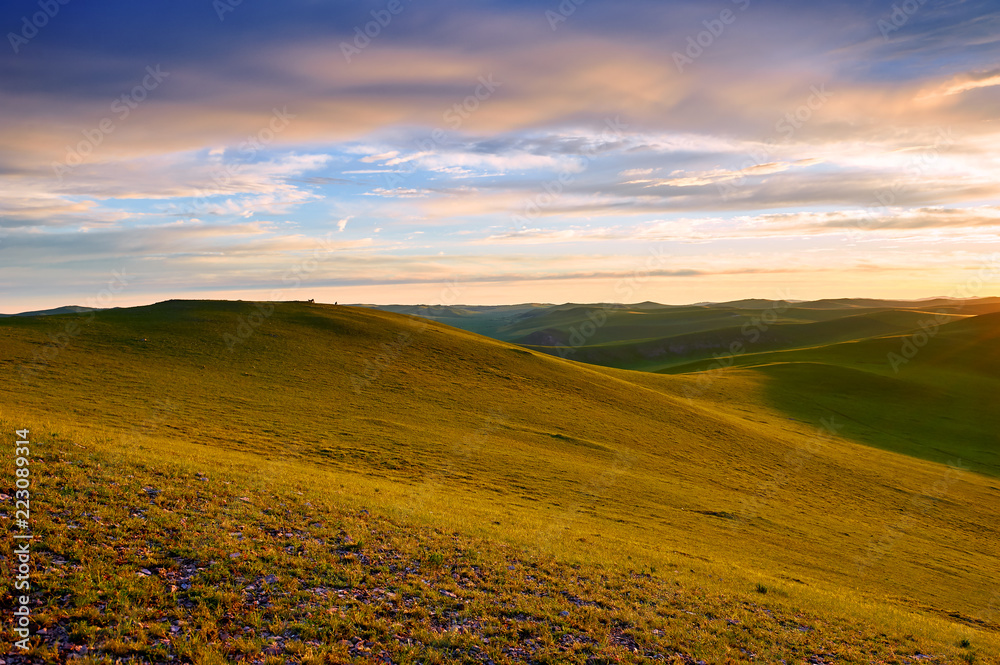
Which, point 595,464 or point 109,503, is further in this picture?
point 595,464

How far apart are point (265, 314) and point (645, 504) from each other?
66025 millimetres

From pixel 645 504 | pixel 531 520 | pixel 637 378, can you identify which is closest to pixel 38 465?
pixel 531 520

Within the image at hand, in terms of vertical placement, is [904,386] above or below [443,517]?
above

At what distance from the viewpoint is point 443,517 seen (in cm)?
2356

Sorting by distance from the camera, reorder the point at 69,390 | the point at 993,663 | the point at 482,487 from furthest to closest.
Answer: the point at 69,390
the point at 482,487
the point at 993,663

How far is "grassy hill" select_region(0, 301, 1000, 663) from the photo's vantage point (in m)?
13.4

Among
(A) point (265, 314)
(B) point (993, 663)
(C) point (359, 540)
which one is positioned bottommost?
(B) point (993, 663)

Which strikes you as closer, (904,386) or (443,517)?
(443,517)

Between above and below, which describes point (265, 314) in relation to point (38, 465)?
above

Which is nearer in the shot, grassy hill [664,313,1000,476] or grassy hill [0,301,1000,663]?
grassy hill [0,301,1000,663]

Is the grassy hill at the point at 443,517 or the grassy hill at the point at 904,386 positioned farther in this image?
the grassy hill at the point at 904,386

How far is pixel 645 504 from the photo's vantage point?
34688mm

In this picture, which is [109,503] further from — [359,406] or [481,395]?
[481,395]

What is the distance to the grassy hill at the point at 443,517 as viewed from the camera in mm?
13353
